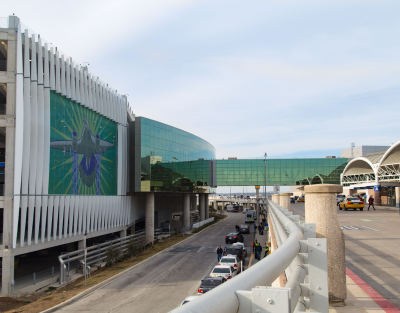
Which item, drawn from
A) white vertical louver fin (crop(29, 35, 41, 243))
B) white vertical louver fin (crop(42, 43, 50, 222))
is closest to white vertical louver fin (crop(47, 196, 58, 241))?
white vertical louver fin (crop(42, 43, 50, 222))

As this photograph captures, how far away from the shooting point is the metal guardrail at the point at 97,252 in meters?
30.2

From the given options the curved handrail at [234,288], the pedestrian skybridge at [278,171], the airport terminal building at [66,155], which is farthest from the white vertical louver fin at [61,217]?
the pedestrian skybridge at [278,171]

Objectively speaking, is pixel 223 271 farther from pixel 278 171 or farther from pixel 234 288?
pixel 278 171

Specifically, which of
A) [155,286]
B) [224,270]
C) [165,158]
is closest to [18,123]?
[155,286]

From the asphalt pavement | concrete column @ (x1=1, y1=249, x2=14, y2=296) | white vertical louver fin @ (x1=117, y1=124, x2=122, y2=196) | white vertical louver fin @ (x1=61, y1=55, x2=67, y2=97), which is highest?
white vertical louver fin @ (x1=61, y1=55, x2=67, y2=97)

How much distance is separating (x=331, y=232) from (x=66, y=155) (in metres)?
30.4

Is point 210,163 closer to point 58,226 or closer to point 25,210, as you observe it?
point 58,226

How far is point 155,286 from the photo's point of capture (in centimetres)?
2495

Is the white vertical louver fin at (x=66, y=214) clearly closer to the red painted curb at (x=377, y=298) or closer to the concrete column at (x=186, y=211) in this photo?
the red painted curb at (x=377, y=298)

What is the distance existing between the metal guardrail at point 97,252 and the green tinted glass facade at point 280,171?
3565cm

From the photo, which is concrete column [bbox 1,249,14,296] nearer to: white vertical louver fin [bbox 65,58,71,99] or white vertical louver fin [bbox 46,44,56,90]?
white vertical louver fin [bbox 46,44,56,90]

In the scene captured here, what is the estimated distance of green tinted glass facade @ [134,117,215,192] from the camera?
47000 millimetres

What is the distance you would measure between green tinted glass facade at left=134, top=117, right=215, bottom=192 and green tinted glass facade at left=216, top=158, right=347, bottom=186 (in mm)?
21359

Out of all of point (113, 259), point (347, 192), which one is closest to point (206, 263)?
point (113, 259)
